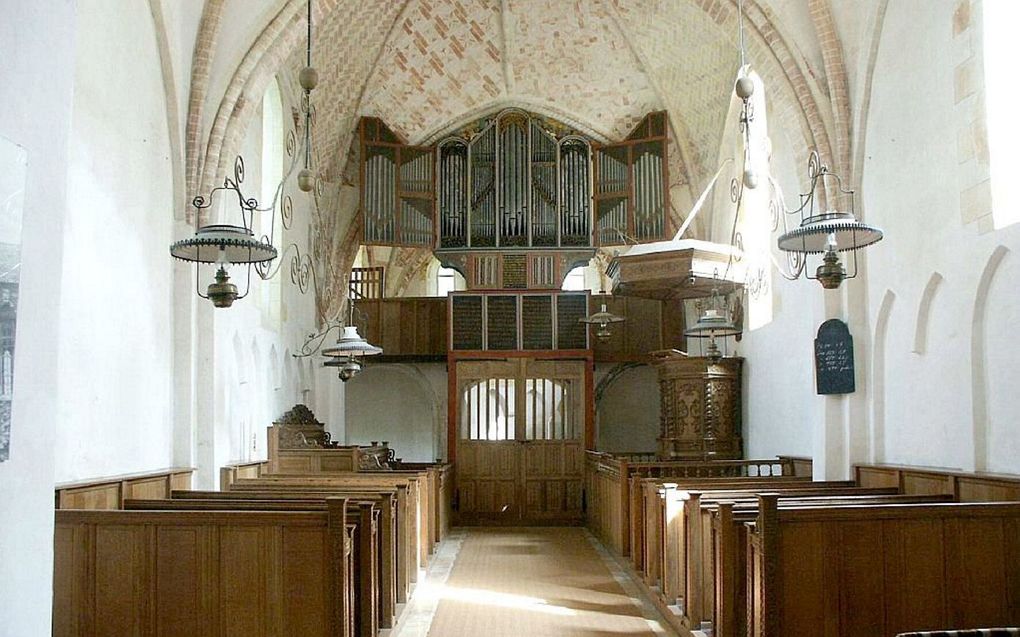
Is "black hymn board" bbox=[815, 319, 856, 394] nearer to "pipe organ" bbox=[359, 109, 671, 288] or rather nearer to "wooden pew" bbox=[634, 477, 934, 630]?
"wooden pew" bbox=[634, 477, 934, 630]

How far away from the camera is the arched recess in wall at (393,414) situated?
20281 mm

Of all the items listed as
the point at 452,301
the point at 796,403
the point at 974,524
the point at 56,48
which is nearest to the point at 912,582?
the point at 974,524

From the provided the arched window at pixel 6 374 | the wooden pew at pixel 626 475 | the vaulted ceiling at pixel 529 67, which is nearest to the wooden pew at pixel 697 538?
the wooden pew at pixel 626 475

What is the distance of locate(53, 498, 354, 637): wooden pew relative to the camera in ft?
20.5

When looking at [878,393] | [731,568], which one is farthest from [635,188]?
[731,568]

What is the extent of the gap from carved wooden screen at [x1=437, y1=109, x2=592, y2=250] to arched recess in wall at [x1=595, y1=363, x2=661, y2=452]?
328 centimetres

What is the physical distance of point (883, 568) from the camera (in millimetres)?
6148

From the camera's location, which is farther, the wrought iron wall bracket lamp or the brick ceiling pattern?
the brick ceiling pattern

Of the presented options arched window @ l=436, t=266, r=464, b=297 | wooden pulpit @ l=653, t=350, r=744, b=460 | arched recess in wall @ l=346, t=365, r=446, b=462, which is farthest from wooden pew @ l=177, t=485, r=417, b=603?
arched window @ l=436, t=266, r=464, b=297

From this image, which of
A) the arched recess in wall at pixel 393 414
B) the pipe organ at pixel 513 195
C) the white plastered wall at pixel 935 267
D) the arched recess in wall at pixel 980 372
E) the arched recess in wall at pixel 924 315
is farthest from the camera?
the arched recess in wall at pixel 393 414

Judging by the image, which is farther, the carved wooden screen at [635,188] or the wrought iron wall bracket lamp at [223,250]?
the carved wooden screen at [635,188]

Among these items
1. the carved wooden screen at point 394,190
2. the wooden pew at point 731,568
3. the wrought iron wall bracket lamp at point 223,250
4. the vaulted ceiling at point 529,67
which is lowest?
the wooden pew at point 731,568

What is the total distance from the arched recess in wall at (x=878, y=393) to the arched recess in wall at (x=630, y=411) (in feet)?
28.6

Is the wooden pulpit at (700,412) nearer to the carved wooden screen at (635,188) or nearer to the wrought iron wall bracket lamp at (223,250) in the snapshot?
the carved wooden screen at (635,188)
